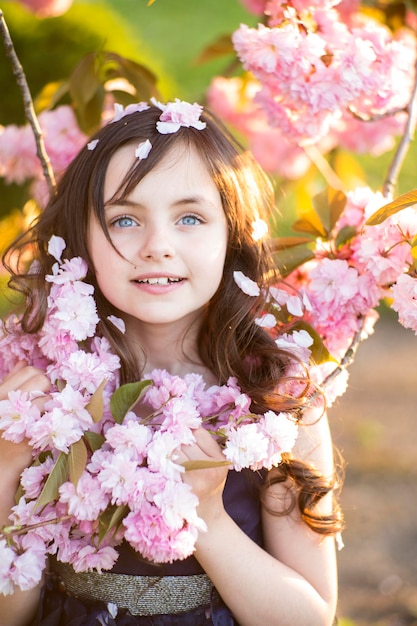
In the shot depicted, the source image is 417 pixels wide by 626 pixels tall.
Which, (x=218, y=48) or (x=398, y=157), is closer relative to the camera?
(x=398, y=157)

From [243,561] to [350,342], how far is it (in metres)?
0.48

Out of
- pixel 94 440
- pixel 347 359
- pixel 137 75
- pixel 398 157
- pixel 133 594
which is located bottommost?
pixel 133 594

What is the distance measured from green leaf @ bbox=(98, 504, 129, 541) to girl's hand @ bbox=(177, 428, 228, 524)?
0.11 m

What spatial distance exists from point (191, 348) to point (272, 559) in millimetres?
410

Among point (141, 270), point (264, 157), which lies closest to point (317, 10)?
point (141, 270)

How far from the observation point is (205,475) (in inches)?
49.9

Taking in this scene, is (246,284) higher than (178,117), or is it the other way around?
→ (178,117)

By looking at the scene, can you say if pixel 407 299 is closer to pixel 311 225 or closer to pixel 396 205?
pixel 396 205

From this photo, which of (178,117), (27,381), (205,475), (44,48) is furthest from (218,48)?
(44,48)

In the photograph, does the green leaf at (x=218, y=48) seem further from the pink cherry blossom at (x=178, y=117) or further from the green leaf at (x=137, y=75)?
the pink cherry blossom at (x=178, y=117)

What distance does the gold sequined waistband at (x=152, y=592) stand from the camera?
4.54ft

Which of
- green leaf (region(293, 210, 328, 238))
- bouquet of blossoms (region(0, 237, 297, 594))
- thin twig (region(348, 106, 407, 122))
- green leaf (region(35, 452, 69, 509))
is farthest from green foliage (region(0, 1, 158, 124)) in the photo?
green leaf (region(35, 452, 69, 509))

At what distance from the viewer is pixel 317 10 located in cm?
165

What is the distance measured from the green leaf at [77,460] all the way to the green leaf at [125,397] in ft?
0.23
